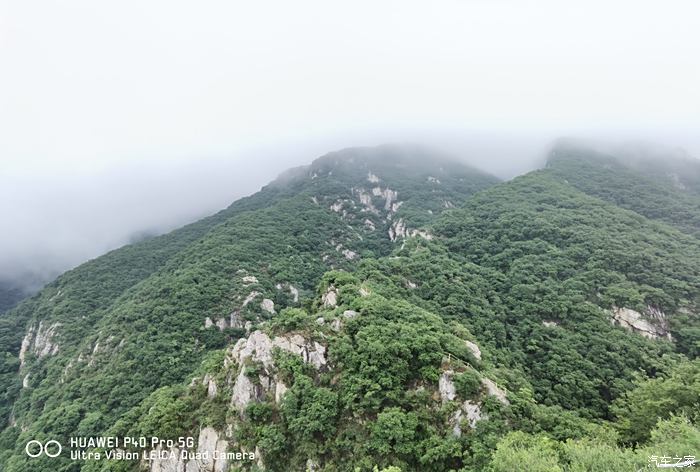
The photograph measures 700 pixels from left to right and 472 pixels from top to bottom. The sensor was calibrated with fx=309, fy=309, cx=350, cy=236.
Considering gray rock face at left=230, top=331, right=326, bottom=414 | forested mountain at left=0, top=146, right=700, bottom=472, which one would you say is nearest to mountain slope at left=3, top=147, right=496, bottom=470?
forested mountain at left=0, top=146, right=700, bottom=472

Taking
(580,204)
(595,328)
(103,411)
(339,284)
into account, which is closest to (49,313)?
(103,411)

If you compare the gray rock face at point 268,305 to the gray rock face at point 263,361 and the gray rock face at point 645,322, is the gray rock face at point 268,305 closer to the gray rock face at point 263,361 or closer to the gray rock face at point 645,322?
the gray rock face at point 263,361

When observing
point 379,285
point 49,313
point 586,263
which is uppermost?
point 379,285

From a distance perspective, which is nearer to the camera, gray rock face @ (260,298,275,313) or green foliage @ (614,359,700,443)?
green foliage @ (614,359,700,443)

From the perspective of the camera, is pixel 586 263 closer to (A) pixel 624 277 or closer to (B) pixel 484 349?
(A) pixel 624 277

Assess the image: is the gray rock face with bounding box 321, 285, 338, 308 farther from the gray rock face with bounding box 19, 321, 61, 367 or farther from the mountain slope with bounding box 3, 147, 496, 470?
the gray rock face with bounding box 19, 321, 61, 367

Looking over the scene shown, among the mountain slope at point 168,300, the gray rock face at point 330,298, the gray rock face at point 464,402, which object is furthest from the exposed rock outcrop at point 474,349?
the mountain slope at point 168,300

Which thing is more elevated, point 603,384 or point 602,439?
point 602,439
